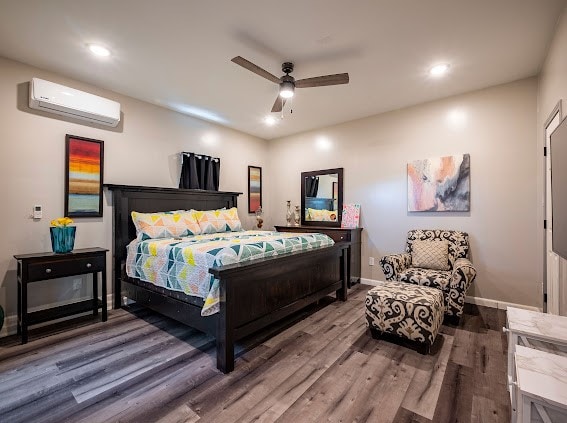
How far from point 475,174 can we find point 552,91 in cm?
118

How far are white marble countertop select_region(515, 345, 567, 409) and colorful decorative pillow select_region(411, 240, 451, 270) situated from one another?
2.23 m

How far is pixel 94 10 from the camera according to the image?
2.09 m

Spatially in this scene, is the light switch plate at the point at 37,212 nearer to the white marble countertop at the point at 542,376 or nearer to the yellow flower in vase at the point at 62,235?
the yellow flower in vase at the point at 62,235

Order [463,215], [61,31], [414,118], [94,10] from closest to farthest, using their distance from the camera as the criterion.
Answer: [94,10] → [61,31] → [463,215] → [414,118]

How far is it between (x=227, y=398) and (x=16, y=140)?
3.26 m

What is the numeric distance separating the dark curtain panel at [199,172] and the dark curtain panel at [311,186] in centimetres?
167

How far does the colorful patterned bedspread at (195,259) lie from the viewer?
7.29 feet

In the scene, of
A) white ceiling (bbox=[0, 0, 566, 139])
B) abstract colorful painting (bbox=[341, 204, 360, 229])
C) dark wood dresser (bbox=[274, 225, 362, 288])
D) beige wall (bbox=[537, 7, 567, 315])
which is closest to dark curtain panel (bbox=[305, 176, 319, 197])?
abstract colorful painting (bbox=[341, 204, 360, 229])

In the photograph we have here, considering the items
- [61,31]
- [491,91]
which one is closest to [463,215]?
[491,91]

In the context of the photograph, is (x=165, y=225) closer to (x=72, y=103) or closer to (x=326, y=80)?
(x=72, y=103)

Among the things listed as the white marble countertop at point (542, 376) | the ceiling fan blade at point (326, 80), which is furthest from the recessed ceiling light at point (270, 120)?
the white marble countertop at point (542, 376)

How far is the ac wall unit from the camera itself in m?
2.79

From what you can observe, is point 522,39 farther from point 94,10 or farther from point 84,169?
point 84,169

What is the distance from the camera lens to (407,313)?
232 centimetres
